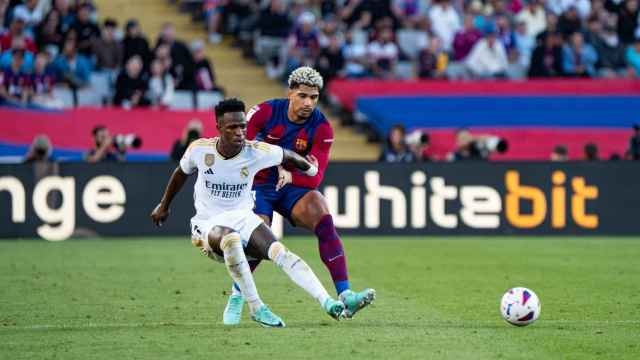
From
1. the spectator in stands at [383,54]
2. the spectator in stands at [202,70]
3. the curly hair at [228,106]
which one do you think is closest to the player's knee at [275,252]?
the curly hair at [228,106]

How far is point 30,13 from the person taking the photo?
25562mm

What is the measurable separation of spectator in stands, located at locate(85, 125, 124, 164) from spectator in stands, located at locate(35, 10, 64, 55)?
298 centimetres

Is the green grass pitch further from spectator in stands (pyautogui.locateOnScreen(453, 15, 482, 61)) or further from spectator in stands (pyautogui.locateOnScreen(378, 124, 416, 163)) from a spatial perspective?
spectator in stands (pyautogui.locateOnScreen(453, 15, 482, 61))

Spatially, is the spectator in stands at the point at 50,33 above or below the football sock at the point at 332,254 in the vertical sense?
below

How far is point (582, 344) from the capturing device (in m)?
10.0

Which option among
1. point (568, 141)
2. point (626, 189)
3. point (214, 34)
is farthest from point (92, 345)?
point (214, 34)

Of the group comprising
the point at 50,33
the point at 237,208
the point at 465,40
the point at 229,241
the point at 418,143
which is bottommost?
the point at 418,143

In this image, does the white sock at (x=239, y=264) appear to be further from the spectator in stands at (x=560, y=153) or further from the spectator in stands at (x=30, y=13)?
the spectator in stands at (x=30, y=13)

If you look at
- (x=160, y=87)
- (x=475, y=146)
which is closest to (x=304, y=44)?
(x=160, y=87)

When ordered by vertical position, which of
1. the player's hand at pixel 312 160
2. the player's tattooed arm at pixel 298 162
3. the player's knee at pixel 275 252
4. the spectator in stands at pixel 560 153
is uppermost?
the player's tattooed arm at pixel 298 162

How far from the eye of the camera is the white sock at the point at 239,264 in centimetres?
1062

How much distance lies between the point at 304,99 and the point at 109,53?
44.4 feet

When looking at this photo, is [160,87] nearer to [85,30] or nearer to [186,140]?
[85,30]

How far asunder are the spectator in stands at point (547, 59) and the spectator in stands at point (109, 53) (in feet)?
25.3
